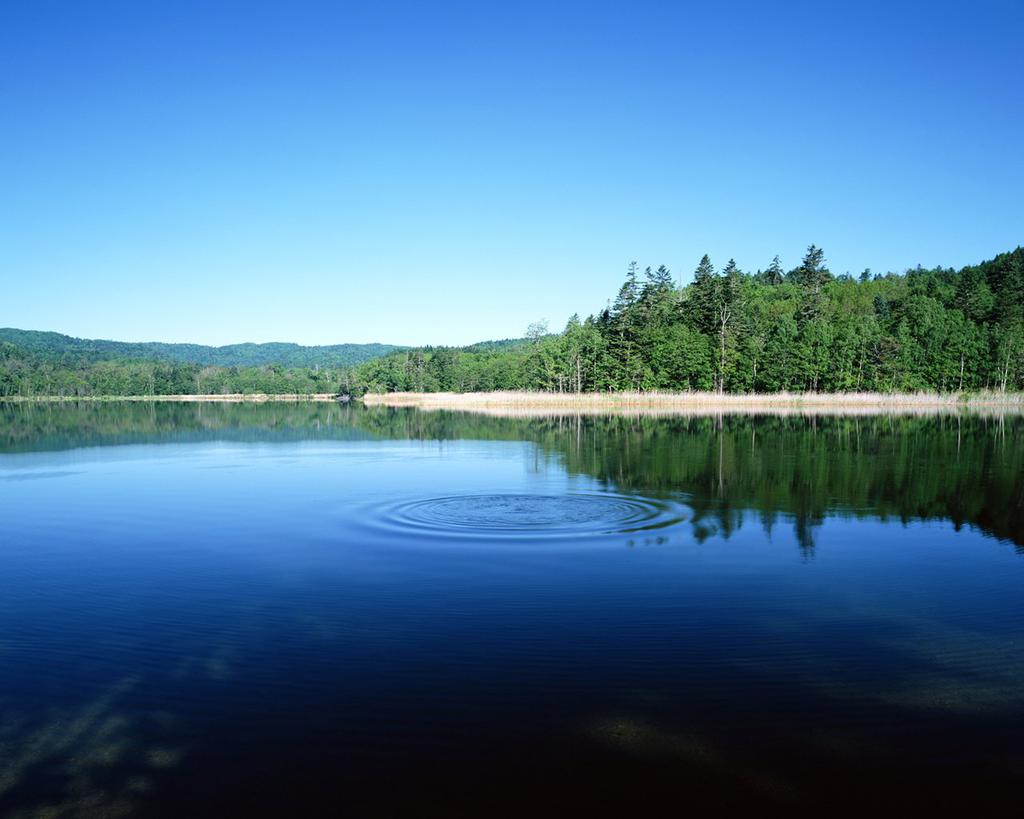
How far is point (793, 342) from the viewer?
86.9 m

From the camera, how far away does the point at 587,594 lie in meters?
9.64

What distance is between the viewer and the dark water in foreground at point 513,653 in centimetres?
518

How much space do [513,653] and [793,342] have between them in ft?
283

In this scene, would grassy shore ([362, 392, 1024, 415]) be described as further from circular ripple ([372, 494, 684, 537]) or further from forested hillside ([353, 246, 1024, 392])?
circular ripple ([372, 494, 684, 537])

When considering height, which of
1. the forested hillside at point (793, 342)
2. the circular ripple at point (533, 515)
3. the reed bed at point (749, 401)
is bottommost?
the circular ripple at point (533, 515)

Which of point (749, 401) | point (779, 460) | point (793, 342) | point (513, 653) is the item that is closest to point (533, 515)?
point (513, 653)

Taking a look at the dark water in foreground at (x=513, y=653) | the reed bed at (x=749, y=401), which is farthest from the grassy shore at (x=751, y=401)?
the dark water in foreground at (x=513, y=653)

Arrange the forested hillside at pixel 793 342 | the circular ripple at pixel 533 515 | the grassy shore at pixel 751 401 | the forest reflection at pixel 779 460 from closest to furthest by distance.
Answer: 1. the circular ripple at pixel 533 515
2. the forest reflection at pixel 779 460
3. the grassy shore at pixel 751 401
4. the forested hillside at pixel 793 342

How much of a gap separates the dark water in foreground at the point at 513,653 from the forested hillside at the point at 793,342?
71130 millimetres

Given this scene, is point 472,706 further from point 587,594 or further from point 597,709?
point 587,594

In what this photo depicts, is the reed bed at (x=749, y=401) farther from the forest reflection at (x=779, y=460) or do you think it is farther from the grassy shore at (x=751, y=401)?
the forest reflection at (x=779, y=460)

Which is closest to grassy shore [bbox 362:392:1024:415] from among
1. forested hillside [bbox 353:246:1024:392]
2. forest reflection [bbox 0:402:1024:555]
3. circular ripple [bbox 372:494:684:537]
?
forested hillside [bbox 353:246:1024:392]

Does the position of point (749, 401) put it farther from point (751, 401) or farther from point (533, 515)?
point (533, 515)

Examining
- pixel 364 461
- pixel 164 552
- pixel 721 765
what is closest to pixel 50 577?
pixel 164 552
